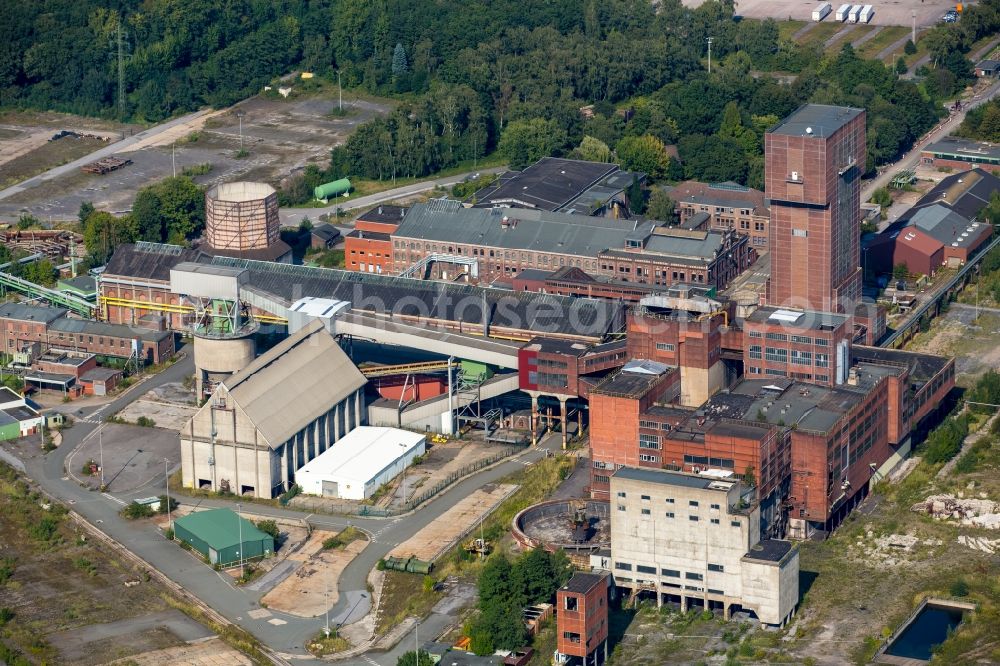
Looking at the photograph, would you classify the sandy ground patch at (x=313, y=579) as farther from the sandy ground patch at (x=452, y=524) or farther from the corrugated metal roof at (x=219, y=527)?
the sandy ground patch at (x=452, y=524)

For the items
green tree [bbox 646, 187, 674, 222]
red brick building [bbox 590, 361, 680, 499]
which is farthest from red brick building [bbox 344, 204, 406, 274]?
red brick building [bbox 590, 361, 680, 499]

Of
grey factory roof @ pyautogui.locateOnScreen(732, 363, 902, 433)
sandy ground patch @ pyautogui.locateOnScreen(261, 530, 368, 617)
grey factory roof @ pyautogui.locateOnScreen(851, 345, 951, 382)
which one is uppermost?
grey factory roof @ pyautogui.locateOnScreen(732, 363, 902, 433)

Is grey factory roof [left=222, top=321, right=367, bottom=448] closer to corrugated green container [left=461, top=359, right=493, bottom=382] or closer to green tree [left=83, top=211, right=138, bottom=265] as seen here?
corrugated green container [left=461, top=359, right=493, bottom=382]

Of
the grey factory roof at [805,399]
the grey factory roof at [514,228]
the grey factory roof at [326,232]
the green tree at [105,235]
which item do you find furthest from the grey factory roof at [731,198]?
the green tree at [105,235]

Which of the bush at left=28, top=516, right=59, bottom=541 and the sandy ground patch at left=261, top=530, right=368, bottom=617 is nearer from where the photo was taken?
the sandy ground patch at left=261, top=530, right=368, bottom=617

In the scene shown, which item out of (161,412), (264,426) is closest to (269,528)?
(264,426)

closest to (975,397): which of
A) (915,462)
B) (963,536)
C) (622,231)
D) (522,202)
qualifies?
(915,462)
